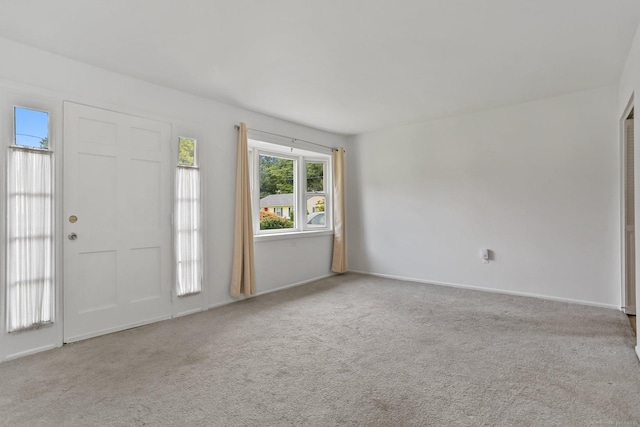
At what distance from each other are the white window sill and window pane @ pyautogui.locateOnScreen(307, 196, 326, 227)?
28 cm

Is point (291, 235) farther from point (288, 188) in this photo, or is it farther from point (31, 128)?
point (31, 128)

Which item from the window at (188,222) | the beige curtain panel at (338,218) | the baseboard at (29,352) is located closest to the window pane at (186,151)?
the window at (188,222)

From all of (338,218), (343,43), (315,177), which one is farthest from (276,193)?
(343,43)

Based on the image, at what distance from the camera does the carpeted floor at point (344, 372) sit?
1.87 meters

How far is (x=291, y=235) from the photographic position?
5.08 meters

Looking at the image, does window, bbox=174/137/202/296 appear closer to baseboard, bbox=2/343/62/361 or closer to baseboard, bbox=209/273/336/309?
baseboard, bbox=209/273/336/309

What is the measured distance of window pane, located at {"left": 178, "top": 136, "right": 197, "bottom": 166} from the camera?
3.72 m

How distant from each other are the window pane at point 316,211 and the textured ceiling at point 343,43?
85.7 inches

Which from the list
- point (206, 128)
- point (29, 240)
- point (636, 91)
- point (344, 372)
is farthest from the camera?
point (206, 128)

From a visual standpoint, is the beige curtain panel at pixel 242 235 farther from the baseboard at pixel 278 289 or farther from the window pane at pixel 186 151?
the window pane at pixel 186 151

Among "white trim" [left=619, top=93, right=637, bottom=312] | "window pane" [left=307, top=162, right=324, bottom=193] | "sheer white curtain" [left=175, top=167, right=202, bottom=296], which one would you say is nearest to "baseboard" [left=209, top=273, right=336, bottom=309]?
"sheer white curtain" [left=175, top=167, right=202, bottom=296]

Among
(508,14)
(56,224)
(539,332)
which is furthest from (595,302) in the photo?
(56,224)

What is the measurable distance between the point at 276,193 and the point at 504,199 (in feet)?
10.7

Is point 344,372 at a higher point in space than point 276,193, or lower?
lower
